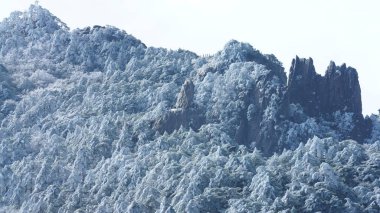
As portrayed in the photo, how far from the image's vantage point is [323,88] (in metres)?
188

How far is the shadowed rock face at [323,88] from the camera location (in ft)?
615

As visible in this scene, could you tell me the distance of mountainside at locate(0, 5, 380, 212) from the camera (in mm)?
158875

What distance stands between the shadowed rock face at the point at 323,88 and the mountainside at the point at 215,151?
143mm

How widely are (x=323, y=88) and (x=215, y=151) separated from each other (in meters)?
23.4

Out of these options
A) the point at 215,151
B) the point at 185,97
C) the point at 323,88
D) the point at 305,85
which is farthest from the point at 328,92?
the point at 215,151

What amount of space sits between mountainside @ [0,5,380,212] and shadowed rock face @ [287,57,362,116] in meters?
0.14

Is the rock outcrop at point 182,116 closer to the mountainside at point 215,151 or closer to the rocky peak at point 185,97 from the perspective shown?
the rocky peak at point 185,97

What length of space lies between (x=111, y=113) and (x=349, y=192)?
49.5 meters

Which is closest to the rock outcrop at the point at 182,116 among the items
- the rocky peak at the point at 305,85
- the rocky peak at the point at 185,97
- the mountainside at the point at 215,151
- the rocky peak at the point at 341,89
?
the rocky peak at the point at 185,97

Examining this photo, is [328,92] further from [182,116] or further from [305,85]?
[182,116]

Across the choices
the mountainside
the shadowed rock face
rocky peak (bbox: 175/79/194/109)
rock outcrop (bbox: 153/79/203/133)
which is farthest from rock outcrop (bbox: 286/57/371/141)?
rocky peak (bbox: 175/79/194/109)

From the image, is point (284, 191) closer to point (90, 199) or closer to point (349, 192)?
point (349, 192)

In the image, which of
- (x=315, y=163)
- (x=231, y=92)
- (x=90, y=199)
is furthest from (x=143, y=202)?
(x=231, y=92)

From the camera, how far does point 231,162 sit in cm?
16675
